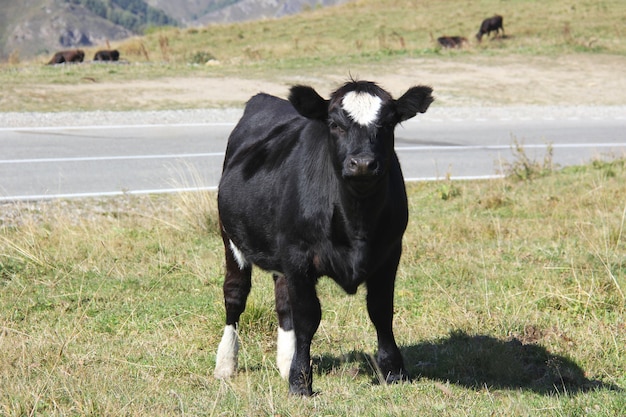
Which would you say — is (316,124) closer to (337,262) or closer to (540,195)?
(337,262)

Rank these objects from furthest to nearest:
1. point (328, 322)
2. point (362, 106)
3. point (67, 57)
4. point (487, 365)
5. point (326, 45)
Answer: point (326, 45)
point (67, 57)
point (328, 322)
point (487, 365)
point (362, 106)

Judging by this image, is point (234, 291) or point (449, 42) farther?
point (449, 42)

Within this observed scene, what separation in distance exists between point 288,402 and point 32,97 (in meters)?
17.6

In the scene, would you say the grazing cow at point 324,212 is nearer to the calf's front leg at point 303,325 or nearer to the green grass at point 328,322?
the calf's front leg at point 303,325

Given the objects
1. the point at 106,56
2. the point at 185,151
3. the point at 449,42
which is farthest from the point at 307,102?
the point at 449,42

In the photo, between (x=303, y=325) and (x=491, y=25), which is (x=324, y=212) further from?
Result: (x=491, y=25)

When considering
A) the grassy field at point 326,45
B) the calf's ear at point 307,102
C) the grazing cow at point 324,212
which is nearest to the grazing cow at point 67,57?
the grassy field at point 326,45

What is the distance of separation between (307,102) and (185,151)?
411 inches

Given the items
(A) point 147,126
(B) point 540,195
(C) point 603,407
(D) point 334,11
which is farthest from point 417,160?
(D) point 334,11

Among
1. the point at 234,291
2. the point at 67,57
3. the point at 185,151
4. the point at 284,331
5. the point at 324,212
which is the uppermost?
the point at 324,212

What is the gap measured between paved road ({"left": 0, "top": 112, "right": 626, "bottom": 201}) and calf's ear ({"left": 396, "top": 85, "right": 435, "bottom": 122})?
5903mm

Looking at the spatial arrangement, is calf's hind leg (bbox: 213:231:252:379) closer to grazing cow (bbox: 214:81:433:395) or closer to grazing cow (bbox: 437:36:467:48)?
grazing cow (bbox: 214:81:433:395)

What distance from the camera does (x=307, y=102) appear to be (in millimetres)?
5078

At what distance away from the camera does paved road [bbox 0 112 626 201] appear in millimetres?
12484
